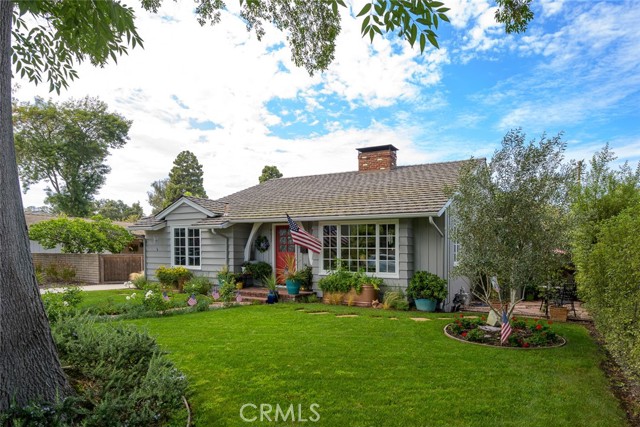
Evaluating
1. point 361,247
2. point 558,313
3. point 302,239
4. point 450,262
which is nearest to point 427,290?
point 450,262

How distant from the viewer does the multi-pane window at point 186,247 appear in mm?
14070

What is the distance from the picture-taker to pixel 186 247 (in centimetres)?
1416

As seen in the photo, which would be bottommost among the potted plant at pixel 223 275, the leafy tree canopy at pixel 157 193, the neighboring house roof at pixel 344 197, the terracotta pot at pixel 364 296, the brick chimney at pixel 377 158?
the terracotta pot at pixel 364 296

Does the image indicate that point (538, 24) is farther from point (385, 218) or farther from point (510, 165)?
point (385, 218)

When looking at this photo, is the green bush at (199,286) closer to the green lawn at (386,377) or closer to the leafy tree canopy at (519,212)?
the green lawn at (386,377)

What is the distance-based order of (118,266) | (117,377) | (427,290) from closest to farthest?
1. (117,377)
2. (427,290)
3. (118,266)

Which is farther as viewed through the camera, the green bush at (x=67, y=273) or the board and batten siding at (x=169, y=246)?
the green bush at (x=67, y=273)

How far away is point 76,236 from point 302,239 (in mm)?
15127

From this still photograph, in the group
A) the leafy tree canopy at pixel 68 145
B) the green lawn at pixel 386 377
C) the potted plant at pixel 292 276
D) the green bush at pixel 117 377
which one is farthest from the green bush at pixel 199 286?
the leafy tree canopy at pixel 68 145

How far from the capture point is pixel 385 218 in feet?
33.9

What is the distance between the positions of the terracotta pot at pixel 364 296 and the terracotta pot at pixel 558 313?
4.45 m

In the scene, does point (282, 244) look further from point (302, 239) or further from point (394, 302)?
point (394, 302)

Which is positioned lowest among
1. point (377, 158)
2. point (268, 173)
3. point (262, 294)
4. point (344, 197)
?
point (262, 294)

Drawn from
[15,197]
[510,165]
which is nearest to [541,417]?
[510,165]
